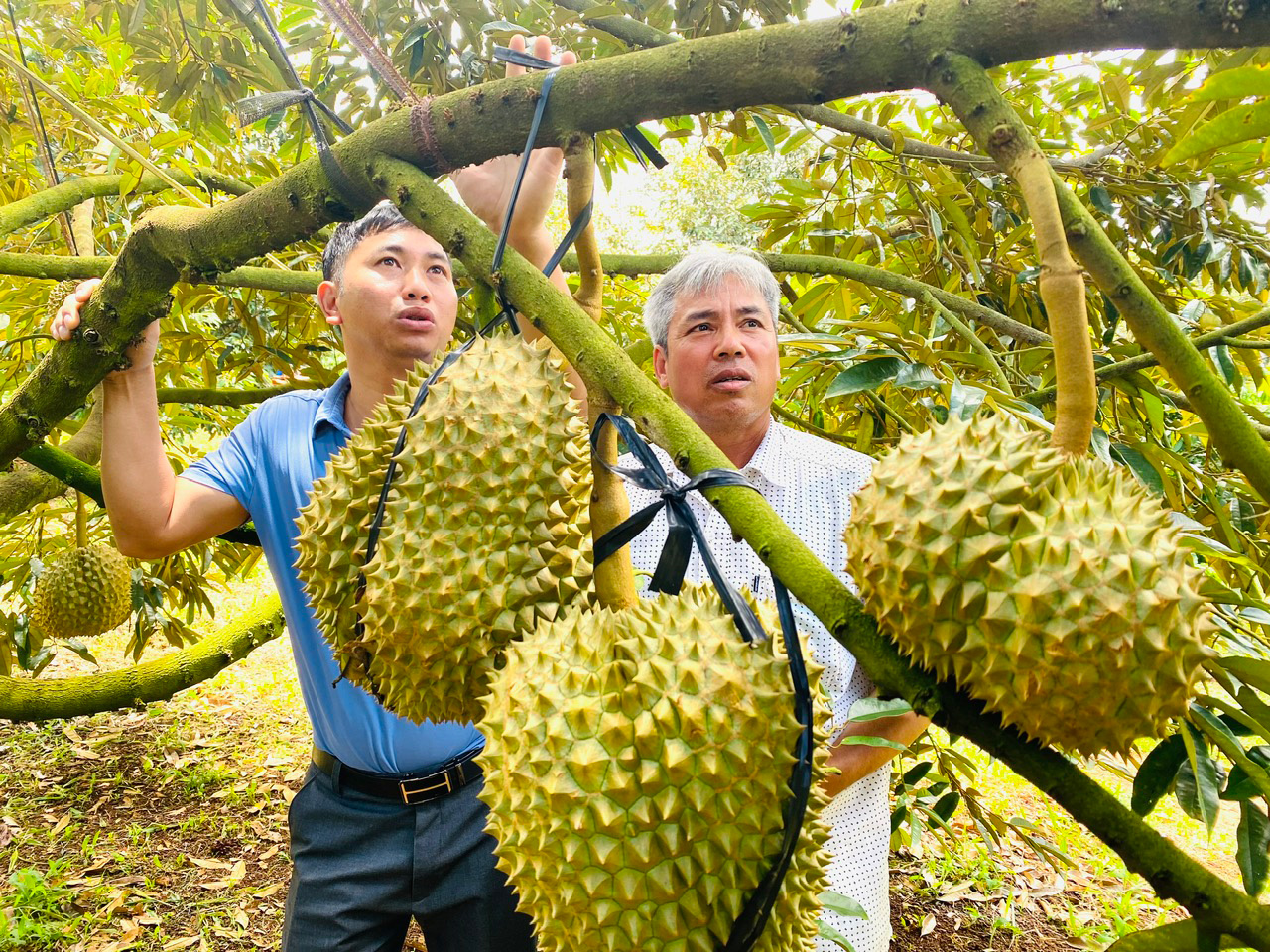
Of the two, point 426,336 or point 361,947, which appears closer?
point 426,336

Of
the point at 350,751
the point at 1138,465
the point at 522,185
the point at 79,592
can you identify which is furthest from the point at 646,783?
the point at 79,592

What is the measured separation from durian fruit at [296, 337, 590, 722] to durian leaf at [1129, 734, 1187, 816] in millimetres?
627

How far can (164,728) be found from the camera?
5.23 m

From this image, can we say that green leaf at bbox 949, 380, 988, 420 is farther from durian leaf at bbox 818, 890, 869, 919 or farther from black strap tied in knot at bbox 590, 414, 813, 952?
durian leaf at bbox 818, 890, 869, 919

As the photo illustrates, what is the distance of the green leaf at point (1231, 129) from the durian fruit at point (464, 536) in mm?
684

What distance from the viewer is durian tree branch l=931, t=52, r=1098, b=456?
0.63 meters

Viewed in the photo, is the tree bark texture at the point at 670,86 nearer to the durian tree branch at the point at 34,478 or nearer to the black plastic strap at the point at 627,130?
the black plastic strap at the point at 627,130

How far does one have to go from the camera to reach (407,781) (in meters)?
2.24

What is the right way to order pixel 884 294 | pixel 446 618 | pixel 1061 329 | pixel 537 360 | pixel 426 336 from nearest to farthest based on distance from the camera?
pixel 1061 329 → pixel 446 618 → pixel 537 360 → pixel 426 336 → pixel 884 294

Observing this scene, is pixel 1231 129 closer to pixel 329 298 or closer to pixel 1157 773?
pixel 1157 773

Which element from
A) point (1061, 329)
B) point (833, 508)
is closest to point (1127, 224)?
point (833, 508)

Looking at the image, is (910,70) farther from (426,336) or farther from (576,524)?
(426,336)

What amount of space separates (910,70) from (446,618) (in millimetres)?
663

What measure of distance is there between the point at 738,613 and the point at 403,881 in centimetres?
196
